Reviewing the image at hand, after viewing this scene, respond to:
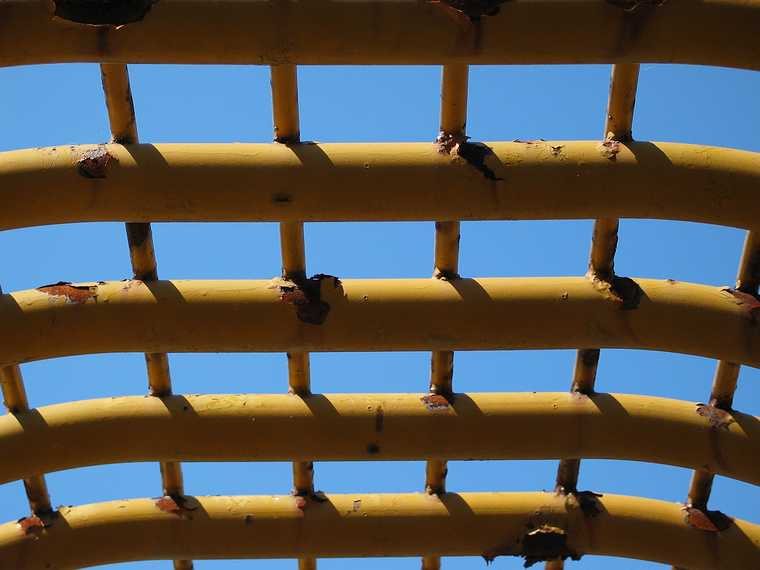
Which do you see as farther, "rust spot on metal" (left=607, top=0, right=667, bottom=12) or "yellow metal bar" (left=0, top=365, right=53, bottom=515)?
"yellow metal bar" (left=0, top=365, right=53, bottom=515)

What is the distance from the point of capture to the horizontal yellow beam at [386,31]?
7.49 m

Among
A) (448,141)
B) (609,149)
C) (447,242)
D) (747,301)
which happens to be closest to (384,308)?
(447,242)

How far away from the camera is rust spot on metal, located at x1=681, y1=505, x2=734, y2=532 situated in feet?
33.2

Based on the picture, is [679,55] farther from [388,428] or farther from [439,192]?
[388,428]

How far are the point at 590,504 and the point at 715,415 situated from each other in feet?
4.83

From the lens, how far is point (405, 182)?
8172 mm

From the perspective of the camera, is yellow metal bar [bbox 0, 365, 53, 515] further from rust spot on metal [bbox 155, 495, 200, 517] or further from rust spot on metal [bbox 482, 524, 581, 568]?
→ rust spot on metal [bbox 482, 524, 581, 568]

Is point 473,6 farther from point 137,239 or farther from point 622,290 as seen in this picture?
point 137,239

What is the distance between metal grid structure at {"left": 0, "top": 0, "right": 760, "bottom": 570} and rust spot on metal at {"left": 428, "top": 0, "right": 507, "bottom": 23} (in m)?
0.01

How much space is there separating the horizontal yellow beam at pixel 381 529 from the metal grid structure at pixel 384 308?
2 centimetres

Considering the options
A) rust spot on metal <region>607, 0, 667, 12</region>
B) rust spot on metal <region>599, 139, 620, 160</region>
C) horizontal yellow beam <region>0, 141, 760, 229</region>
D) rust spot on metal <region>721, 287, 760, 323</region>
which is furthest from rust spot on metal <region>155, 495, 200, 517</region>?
rust spot on metal <region>607, 0, 667, 12</region>

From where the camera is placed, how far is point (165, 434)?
31.2 feet

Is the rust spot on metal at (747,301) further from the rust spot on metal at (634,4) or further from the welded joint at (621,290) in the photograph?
the rust spot on metal at (634,4)

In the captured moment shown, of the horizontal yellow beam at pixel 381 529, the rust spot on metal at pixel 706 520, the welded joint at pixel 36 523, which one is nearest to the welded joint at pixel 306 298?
the horizontal yellow beam at pixel 381 529
